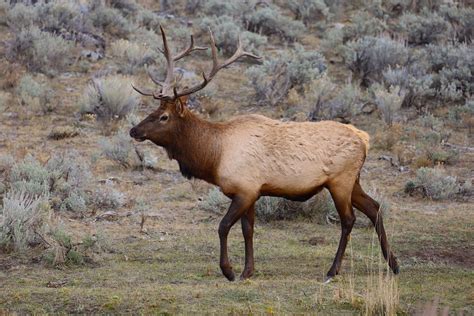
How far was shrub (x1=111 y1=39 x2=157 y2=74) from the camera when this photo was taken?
19203 millimetres

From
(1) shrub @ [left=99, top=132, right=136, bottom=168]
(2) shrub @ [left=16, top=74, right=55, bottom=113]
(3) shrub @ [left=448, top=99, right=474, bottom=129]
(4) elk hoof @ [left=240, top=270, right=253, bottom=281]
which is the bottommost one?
(2) shrub @ [left=16, top=74, right=55, bottom=113]

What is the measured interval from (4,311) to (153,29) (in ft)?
58.0

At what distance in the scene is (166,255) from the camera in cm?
948

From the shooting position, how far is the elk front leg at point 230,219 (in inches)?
324

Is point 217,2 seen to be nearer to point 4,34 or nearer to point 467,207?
point 4,34

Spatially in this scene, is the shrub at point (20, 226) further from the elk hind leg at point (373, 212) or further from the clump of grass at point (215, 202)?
the elk hind leg at point (373, 212)

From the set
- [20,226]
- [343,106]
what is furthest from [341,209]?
[343,106]

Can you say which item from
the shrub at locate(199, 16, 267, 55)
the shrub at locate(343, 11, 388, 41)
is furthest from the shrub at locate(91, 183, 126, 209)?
the shrub at locate(343, 11, 388, 41)

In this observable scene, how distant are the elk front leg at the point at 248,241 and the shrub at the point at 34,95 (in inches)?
342

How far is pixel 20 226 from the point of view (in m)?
9.18

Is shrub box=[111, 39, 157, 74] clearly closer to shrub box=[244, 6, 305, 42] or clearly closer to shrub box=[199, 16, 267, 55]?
shrub box=[199, 16, 267, 55]

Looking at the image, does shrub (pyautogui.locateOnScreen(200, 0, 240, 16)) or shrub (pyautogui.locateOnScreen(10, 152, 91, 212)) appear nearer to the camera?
shrub (pyautogui.locateOnScreen(10, 152, 91, 212))

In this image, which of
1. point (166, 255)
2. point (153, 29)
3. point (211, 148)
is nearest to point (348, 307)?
point (211, 148)

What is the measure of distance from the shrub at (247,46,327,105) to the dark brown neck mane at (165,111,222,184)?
8.83 metres
